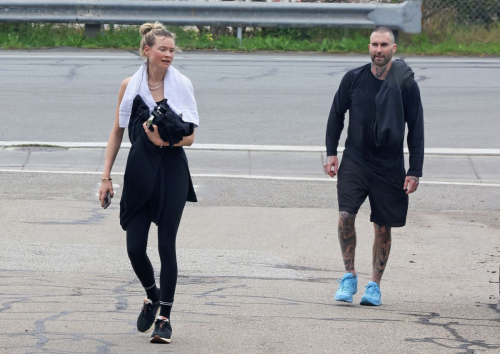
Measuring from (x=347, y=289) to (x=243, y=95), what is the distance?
26.0 feet

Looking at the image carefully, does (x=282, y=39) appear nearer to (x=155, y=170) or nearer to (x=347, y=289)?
(x=347, y=289)

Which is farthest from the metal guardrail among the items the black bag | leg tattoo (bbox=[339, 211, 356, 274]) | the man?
the black bag

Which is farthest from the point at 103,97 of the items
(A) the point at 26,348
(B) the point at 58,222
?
(A) the point at 26,348

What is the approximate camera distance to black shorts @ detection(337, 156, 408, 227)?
595cm

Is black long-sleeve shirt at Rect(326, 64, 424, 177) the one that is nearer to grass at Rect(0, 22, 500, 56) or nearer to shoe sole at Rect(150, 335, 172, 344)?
shoe sole at Rect(150, 335, 172, 344)

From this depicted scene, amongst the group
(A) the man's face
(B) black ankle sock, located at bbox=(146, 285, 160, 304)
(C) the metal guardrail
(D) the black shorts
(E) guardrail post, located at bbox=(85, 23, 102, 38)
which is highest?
(A) the man's face

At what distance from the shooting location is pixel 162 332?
191 inches

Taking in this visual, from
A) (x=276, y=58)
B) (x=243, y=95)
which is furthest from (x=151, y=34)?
(x=276, y=58)

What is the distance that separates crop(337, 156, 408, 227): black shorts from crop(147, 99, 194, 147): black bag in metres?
1.44

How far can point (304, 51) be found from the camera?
58.0 ft

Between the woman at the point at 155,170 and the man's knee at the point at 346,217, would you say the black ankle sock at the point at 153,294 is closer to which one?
the woman at the point at 155,170

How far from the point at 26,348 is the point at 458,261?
383 centimetres

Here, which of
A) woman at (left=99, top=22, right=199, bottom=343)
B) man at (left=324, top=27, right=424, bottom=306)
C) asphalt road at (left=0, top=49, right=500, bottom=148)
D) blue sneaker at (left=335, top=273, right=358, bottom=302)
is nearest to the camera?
woman at (left=99, top=22, right=199, bottom=343)

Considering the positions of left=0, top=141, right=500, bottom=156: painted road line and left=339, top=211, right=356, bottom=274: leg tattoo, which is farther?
left=0, top=141, right=500, bottom=156: painted road line
